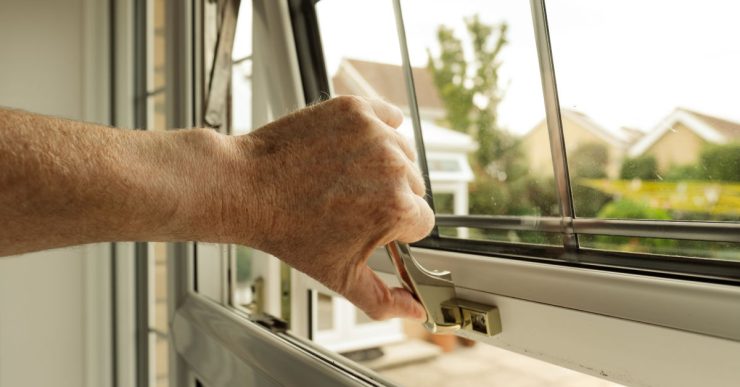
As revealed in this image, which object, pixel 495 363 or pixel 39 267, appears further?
pixel 39 267

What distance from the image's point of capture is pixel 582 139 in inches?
43.7

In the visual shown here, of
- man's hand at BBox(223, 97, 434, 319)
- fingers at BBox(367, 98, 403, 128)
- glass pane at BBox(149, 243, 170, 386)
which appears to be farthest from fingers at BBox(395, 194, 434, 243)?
glass pane at BBox(149, 243, 170, 386)

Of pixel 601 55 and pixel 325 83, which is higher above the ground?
pixel 325 83

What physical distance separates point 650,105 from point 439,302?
637mm

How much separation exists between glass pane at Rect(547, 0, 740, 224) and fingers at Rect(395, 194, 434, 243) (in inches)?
14.9

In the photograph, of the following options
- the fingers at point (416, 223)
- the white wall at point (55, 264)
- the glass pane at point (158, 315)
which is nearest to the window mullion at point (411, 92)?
the fingers at point (416, 223)

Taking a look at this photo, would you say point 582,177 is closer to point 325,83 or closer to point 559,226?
point 559,226

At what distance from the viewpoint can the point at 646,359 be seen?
0.60m

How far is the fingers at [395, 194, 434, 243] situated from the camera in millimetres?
607

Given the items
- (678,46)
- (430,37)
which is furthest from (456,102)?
(678,46)

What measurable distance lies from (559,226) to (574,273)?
275 mm

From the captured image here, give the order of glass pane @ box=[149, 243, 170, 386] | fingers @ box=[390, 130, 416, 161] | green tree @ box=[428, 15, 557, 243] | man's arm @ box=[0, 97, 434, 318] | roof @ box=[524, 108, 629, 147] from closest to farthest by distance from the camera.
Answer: man's arm @ box=[0, 97, 434, 318], fingers @ box=[390, 130, 416, 161], roof @ box=[524, 108, 629, 147], glass pane @ box=[149, 243, 170, 386], green tree @ box=[428, 15, 557, 243]

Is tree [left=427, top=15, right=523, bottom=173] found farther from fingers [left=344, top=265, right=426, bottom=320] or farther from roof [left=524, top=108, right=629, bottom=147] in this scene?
fingers [left=344, top=265, right=426, bottom=320]

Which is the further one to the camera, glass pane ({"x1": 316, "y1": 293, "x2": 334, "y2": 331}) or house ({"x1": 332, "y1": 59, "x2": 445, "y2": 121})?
glass pane ({"x1": 316, "y1": 293, "x2": 334, "y2": 331})
